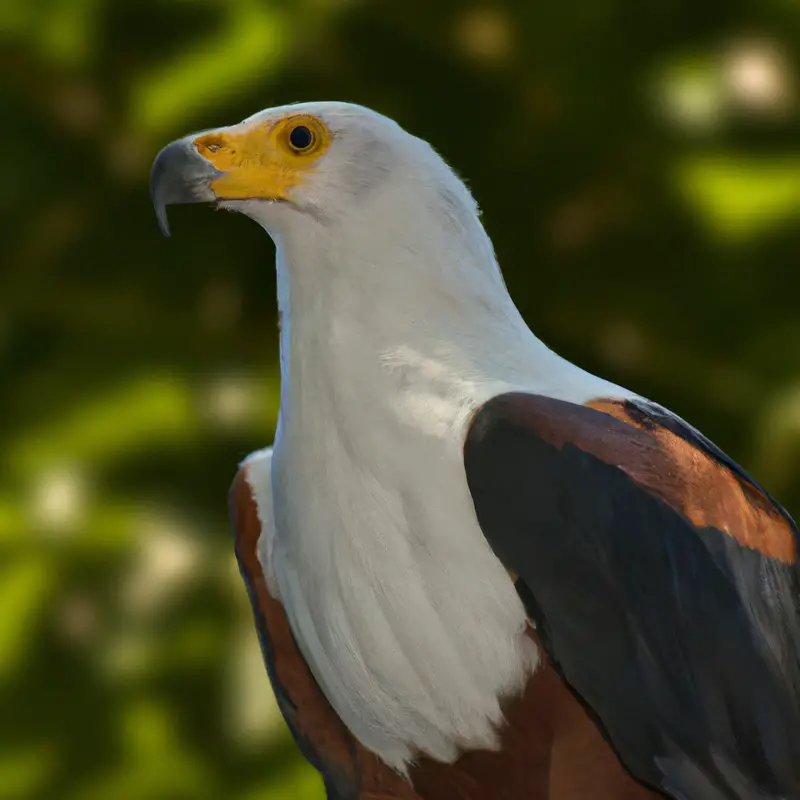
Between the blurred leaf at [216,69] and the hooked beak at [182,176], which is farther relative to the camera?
the blurred leaf at [216,69]

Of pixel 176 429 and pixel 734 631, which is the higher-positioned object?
pixel 734 631

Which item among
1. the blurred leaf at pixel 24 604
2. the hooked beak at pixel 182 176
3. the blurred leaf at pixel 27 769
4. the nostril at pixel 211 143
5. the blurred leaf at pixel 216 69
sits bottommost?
the blurred leaf at pixel 27 769

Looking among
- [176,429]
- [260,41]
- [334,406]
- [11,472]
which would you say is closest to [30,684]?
[11,472]

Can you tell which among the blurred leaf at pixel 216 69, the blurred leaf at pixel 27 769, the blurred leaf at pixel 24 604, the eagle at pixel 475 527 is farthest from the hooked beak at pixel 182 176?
the blurred leaf at pixel 27 769

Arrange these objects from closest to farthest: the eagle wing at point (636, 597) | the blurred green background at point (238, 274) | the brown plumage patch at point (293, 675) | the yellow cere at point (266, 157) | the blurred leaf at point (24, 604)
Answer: the eagle wing at point (636, 597)
the yellow cere at point (266, 157)
the brown plumage patch at point (293, 675)
the blurred green background at point (238, 274)
the blurred leaf at point (24, 604)

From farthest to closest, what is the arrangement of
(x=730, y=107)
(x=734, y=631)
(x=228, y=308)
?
(x=228, y=308), (x=730, y=107), (x=734, y=631)

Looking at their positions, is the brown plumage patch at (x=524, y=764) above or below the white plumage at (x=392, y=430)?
below

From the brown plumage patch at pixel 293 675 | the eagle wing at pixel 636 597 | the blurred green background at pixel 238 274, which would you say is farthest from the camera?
the blurred green background at pixel 238 274

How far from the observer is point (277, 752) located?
3623 millimetres

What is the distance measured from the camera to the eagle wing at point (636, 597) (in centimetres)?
153

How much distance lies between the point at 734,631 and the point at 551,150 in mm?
2304

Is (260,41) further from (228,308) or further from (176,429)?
(176,429)

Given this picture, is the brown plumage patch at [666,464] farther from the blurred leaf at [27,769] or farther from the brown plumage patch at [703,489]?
the blurred leaf at [27,769]

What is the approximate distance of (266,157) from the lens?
172 cm
